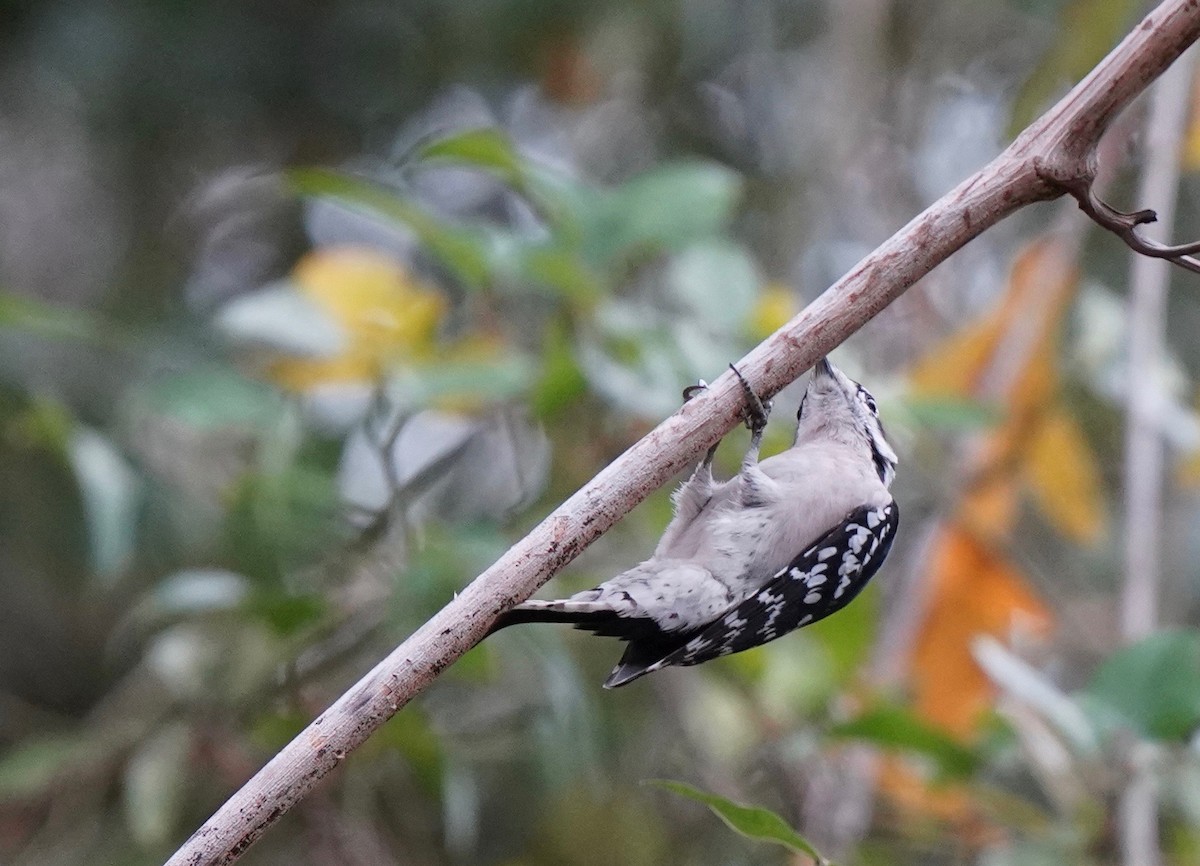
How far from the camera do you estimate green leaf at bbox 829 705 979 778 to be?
2.52 m

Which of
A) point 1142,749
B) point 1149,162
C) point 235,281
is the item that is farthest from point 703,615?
point 235,281

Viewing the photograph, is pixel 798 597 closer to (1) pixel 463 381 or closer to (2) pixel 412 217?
(1) pixel 463 381

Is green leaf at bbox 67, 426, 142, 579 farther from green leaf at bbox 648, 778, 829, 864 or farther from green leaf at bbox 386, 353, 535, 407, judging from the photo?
green leaf at bbox 648, 778, 829, 864

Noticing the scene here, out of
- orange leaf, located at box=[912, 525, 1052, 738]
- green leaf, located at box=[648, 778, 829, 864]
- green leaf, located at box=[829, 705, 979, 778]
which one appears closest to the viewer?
green leaf, located at box=[648, 778, 829, 864]

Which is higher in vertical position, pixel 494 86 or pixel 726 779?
pixel 494 86

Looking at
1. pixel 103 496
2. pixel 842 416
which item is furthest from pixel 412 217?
pixel 842 416

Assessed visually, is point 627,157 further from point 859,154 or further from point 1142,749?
point 1142,749

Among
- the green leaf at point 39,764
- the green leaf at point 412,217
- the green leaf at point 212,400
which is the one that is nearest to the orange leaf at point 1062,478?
the green leaf at point 412,217

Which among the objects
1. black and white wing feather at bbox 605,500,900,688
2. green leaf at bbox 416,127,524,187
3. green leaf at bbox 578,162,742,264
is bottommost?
black and white wing feather at bbox 605,500,900,688

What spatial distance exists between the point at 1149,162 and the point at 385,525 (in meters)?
1.96

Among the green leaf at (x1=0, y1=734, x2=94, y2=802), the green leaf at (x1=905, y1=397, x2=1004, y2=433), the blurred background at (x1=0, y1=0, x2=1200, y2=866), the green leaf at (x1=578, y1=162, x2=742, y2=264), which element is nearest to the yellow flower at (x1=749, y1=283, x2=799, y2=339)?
the blurred background at (x1=0, y1=0, x2=1200, y2=866)

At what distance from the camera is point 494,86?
15.7 ft

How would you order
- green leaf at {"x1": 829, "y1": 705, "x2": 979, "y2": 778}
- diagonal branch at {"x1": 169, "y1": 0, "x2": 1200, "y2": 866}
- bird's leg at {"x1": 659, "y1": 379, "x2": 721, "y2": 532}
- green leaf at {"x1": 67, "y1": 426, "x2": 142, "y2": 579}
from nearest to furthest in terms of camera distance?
1. diagonal branch at {"x1": 169, "y1": 0, "x2": 1200, "y2": 866}
2. bird's leg at {"x1": 659, "y1": 379, "x2": 721, "y2": 532}
3. green leaf at {"x1": 829, "y1": 705, "x2": 979, "y2": 778}
4. green leaf at {"x1": 67, "y1": 426, "x2": 142, "y2": 579}

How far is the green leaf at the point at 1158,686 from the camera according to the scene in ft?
7.80
